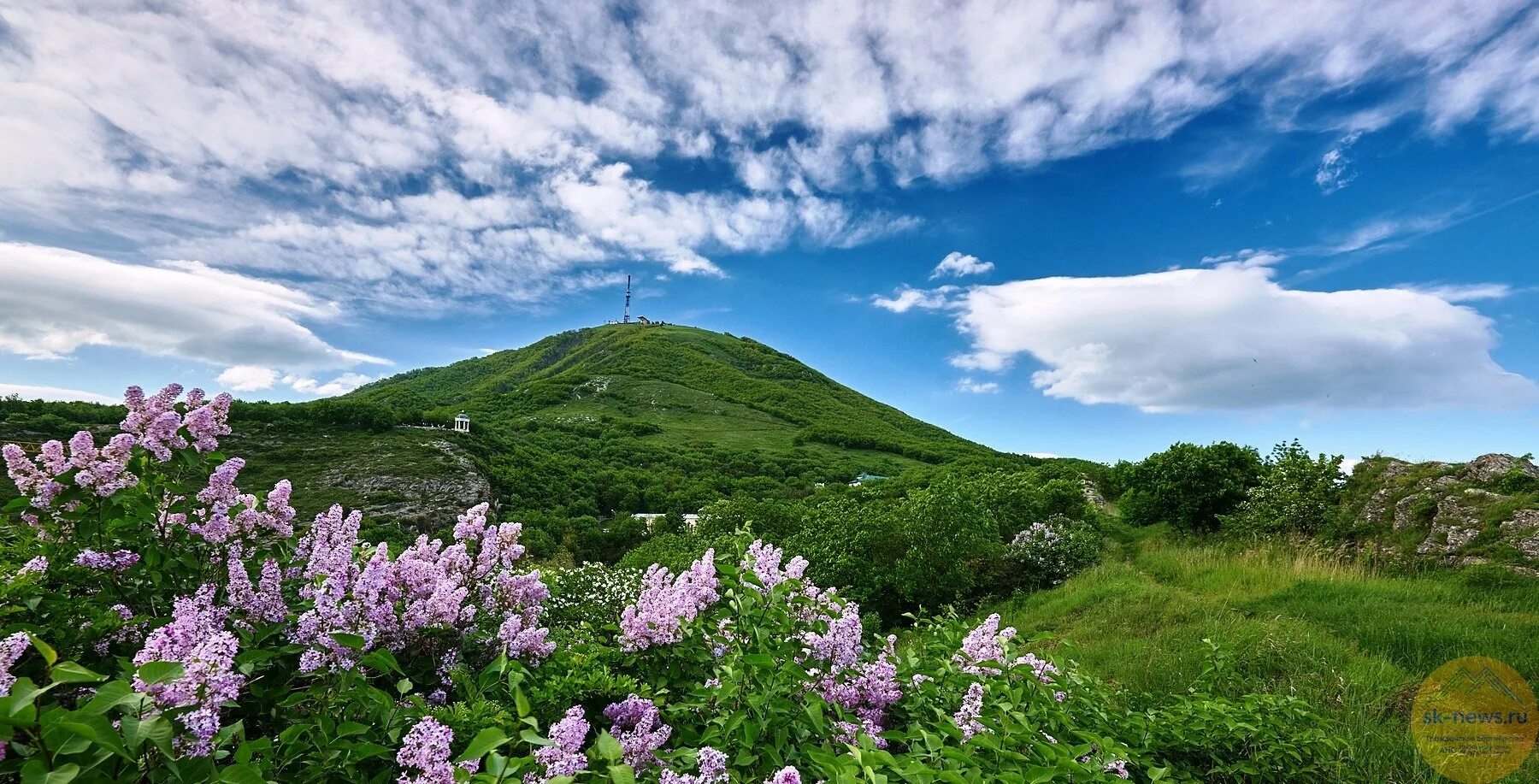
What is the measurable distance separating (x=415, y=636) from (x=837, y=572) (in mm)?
10162

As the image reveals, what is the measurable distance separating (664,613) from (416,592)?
1.03 metres

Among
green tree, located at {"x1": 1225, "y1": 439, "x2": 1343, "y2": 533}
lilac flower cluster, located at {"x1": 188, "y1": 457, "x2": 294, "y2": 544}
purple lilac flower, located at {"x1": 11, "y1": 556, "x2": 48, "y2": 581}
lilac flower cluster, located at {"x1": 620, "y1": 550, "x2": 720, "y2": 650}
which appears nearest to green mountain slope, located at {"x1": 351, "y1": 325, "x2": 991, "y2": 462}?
green tree, located at {"x1": 1225, "y1": 439, "x2": 1343, "y2": 533}

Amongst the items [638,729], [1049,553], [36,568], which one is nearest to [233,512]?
[36,568]

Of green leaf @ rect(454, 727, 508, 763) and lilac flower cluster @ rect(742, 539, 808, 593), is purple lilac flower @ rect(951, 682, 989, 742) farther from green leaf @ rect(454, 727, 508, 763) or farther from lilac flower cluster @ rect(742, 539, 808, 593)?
green leaf @ rect(454, 727, 508, 763)

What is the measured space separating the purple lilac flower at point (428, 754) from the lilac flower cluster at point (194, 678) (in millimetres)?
456

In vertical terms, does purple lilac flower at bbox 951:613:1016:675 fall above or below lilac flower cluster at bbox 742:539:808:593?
below

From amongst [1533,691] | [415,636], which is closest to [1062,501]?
[1533,691]

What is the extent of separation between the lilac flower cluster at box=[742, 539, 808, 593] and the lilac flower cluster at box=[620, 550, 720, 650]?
201 millimetres

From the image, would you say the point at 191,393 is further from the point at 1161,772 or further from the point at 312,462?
the point at 312,462

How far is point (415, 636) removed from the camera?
8.60 ft

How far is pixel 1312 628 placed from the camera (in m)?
7.45

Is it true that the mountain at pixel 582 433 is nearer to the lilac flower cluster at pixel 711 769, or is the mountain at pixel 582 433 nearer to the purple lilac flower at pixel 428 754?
the purple lilac flower at pixel 428 754

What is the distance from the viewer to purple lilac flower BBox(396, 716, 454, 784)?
1.75 meters

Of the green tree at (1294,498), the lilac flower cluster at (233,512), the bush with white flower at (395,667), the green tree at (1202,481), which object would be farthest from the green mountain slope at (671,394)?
the bush with white flower at (395,667)
